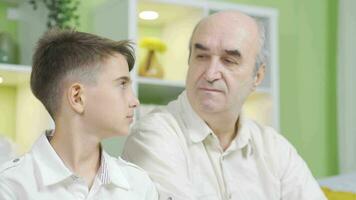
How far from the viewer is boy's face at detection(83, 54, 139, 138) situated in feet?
4.45

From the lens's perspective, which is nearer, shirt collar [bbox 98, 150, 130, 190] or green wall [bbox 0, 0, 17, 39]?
shirt collar [bbox 98, 150, 130, 190]

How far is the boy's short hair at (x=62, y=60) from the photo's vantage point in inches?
53.5

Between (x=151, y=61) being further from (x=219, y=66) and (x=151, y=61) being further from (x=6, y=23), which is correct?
(x=219, y=66)

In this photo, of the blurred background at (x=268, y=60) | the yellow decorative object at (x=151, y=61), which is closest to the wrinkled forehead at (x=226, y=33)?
the blurred background at (x=268, y=60)

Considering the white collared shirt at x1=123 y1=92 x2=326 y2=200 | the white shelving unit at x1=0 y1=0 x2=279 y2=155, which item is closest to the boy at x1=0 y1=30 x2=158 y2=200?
the white collared shirt at x1=123 y1=92 x2=326 y2=200

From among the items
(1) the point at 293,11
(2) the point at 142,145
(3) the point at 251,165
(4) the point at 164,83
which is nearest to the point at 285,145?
(3) the point at 251,165

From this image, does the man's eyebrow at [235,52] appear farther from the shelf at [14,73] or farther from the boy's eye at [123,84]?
the shelf at [14,73]

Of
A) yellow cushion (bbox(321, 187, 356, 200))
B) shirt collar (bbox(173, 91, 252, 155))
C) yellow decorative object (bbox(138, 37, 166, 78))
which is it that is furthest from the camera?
yellow decorative object (bbox(138, 37, 166, 78))

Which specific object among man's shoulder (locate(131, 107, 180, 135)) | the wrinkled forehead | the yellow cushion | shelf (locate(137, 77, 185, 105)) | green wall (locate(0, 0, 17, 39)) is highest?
green wall (locate(0, 0, 17, 39))

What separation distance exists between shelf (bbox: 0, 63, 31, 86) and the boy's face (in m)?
1.10

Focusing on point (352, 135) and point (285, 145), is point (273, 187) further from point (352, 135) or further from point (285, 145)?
point (352, 135)

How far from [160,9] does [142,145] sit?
1.24 m

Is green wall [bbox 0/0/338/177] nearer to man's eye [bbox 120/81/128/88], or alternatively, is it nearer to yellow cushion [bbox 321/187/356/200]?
yellow cushion [bbox 321/187/356/200]

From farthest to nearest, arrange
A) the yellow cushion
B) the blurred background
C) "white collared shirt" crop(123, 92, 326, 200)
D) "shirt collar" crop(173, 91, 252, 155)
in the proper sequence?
the blurred background, the yellow cushion, "shirt collar" crop(173, 91, 252, 155), "white collared shirt" crop(123, 92, 326, 200)
